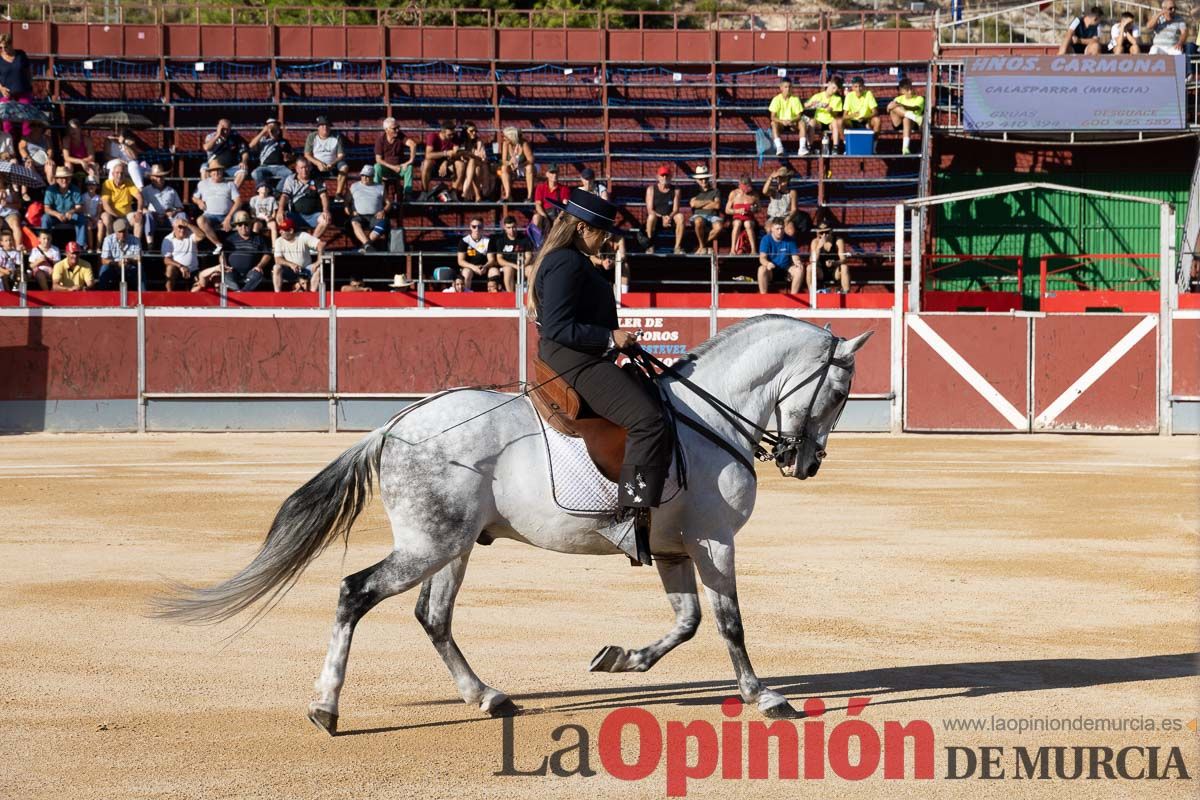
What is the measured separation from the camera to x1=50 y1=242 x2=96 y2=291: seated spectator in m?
22.8

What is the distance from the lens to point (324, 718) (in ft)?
21.8

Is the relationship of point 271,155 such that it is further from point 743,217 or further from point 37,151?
point 743,217

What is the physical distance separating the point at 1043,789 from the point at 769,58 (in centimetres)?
2501

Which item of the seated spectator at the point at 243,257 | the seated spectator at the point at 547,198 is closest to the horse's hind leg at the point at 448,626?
the seated spectator at the point at 243,257

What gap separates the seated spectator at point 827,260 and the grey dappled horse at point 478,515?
15959 millimetres

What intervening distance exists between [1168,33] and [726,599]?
23.4 metres

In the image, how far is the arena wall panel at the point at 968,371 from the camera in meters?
22.0

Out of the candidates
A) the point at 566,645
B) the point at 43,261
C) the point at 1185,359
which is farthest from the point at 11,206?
the point at 566,645

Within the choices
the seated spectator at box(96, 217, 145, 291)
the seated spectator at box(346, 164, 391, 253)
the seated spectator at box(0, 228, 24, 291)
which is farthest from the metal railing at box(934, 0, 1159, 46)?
the seated spectator at box(0, 228, 24, 291)

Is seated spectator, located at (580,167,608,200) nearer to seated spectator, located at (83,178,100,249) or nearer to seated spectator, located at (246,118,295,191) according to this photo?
seated spectator, located at (246,118,295,191)

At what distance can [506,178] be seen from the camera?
1034 inches

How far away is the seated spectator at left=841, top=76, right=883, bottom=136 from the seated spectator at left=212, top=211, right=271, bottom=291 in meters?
10.4

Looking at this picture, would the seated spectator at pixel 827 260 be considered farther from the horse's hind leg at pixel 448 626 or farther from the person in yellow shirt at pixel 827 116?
the horse's hind leg at pixel 448 626

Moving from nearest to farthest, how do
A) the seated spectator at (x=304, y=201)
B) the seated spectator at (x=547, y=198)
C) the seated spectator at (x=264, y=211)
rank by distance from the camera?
the seated spectator at (x=264, y=211) → the seated spectator at (x=547, y=198) → the seated spectator at (x=304, y=201)
